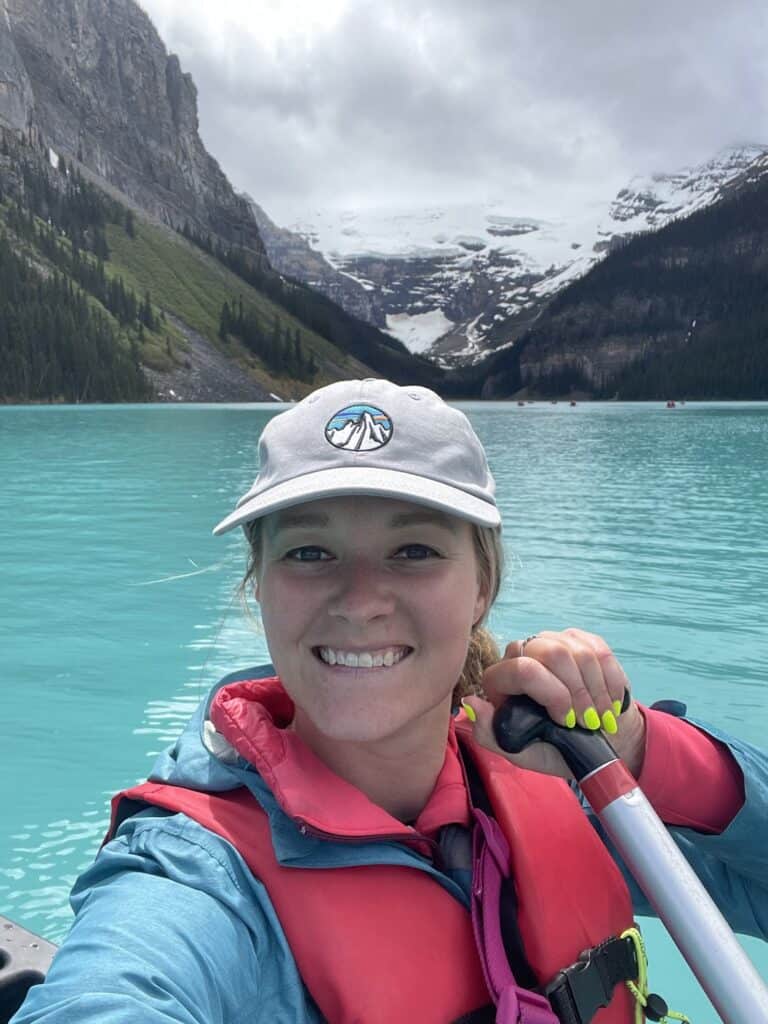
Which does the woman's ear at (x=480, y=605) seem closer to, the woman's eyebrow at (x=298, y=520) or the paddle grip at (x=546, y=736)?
the paddle grip at (x=546, y=736)

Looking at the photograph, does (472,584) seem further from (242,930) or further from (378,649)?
(242,930)

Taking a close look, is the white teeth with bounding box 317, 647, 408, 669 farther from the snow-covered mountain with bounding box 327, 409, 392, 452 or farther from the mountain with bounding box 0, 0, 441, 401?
the mountain with bounding box 0, 0, 441, 401

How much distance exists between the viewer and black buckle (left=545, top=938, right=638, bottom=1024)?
1.74 metres

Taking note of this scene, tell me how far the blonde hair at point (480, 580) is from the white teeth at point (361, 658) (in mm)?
363

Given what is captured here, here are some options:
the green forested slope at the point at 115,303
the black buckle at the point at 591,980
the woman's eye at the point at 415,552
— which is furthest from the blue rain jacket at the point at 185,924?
the green forested slope at the point at 115,303

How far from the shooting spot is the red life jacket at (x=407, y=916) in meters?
1.62

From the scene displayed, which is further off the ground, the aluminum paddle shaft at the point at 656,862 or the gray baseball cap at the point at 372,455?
the gray baseball cap at the point at 372,455

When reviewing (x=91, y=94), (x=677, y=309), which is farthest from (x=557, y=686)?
(x=91, y=94)

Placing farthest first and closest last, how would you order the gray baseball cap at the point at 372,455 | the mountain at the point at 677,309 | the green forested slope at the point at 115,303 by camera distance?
1. the mountain at the point at 677,309
2. the green forested slope at the point at 115,303
3. the gray baseball cap at the point at 372,455

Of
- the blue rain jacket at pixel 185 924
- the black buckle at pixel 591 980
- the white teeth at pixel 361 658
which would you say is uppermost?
the white teeth at pixel 361 658

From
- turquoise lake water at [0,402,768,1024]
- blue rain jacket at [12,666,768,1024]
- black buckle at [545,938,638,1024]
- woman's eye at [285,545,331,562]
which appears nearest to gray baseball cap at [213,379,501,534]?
woman's eye at [285,545,331,562]

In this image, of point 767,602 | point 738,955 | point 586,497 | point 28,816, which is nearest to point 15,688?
point 28,816

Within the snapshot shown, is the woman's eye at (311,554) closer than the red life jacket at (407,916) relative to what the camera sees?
No

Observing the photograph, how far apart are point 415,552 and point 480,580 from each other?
306 mm
